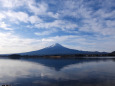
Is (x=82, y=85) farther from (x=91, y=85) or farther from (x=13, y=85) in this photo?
(x=13, y=85)

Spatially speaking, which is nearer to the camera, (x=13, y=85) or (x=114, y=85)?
(x=114, y=85)

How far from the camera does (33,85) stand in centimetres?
1553

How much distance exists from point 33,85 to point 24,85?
Result: 3.56 ft

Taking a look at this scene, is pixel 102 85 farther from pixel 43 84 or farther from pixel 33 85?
pixel 33 85

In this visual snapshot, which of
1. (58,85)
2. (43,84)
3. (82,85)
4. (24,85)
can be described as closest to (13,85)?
(24,85)

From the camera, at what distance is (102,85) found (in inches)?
593

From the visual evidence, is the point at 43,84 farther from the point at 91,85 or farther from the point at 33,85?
the point at 91,85

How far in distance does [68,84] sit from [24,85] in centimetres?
526

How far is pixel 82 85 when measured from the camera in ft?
50.2

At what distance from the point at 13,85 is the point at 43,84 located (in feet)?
11.7

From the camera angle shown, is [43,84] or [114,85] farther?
[43,84]

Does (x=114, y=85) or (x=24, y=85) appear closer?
(x=114, y=85)

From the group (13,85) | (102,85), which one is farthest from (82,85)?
(13,85)

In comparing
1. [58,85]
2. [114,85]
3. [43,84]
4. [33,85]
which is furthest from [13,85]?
[114,85]
